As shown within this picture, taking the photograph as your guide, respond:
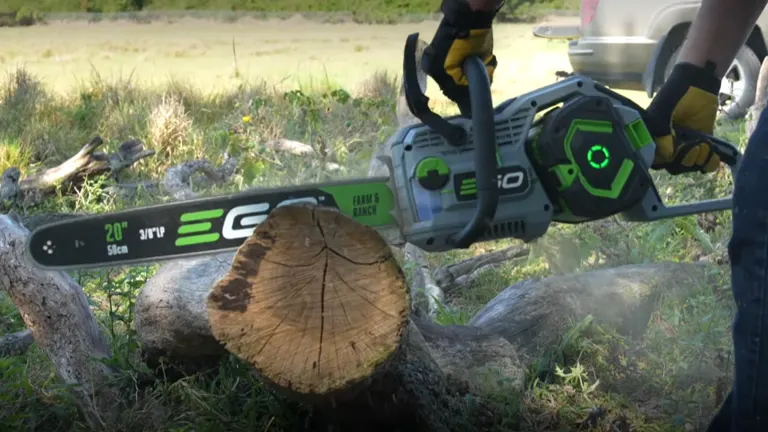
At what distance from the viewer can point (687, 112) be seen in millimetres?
2359

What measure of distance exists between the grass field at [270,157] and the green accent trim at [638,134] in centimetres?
41

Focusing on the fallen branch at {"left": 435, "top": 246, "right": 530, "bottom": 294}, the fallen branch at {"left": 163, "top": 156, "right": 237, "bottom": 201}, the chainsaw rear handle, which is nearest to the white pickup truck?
the fallen branch at {"left": 435, "top": 246, "right": 530, "bottom": 294}

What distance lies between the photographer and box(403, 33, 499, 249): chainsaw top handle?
1979 mm

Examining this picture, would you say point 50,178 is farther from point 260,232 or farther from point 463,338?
point 260,232

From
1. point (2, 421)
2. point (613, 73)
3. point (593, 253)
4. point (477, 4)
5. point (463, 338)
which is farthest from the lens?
point (613, 73)

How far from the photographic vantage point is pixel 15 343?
284 cm

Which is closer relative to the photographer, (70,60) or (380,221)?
(380,221)

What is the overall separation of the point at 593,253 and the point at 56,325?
2474mm

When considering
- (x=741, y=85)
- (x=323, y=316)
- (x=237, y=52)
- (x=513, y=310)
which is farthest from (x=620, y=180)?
(x=237, y=52)

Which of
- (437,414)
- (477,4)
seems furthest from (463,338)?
(477,4)

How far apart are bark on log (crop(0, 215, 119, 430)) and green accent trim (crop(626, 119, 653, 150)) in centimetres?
164

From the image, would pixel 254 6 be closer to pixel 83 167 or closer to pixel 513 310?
pixel 83 167

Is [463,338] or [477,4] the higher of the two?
[477,4]

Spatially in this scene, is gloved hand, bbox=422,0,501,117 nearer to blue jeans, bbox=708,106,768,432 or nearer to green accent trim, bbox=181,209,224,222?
green accent trim, bbox=181,209,224,222
